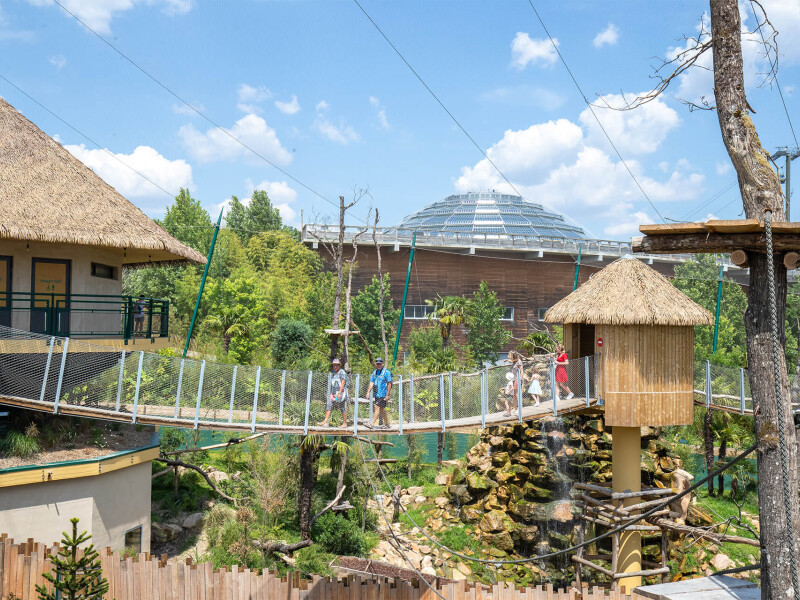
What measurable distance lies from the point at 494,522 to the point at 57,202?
13876 millimetres

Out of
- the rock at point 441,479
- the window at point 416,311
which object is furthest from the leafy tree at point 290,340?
the rock at point 441,479

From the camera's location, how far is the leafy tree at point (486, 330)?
3684 cm

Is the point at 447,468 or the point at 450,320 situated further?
the point at 450,320

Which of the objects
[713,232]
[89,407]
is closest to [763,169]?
[713,232]

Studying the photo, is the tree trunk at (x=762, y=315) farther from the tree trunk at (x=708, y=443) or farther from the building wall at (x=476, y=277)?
the building wall at (x=476, y=277)

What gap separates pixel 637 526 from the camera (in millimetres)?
16469

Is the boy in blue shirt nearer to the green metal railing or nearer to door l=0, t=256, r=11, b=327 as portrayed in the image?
the green metal railing

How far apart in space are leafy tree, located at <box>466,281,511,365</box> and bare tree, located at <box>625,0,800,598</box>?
29.1 m

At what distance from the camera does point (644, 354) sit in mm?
15719

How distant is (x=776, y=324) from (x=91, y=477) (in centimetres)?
1200

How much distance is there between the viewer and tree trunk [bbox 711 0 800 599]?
694cm

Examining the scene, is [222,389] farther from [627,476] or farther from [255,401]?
[627,476]

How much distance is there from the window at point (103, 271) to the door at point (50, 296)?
915 mm

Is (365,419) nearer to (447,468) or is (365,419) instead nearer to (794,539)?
(794,539)
